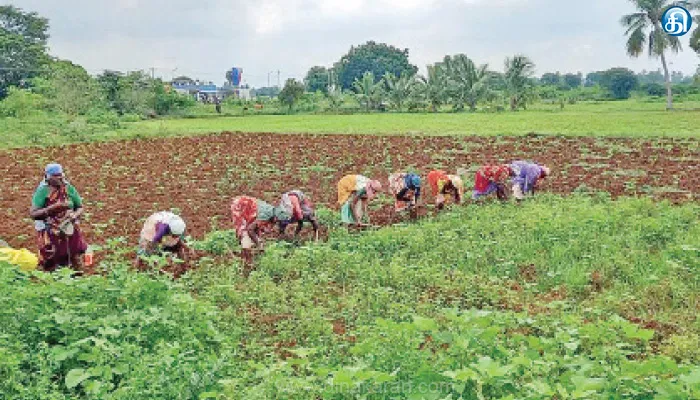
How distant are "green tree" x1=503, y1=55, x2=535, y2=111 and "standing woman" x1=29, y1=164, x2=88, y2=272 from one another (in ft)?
148

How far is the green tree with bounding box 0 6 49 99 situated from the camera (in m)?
51.2

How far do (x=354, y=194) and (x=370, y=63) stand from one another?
8409 cm

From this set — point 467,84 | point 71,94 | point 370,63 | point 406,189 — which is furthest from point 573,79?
point 406,189

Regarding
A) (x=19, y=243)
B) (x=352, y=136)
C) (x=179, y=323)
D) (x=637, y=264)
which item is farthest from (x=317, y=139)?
(x=179, y=323)

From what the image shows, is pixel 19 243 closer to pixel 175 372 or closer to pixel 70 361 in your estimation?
pixel 70 361

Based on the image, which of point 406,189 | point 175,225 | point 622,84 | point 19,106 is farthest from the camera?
point 622,84

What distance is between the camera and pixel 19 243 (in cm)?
970

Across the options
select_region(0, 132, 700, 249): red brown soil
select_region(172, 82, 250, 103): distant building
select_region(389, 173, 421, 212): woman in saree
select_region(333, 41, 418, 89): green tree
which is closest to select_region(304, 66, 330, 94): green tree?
select_region(333, 41, 418, 89): green tree

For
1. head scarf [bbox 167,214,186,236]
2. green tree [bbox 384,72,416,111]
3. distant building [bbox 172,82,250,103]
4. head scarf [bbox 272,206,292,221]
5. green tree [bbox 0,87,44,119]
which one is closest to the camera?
head scarf [bbox 167,214,186,236]

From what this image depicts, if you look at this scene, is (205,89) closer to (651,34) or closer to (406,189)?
(651,34)

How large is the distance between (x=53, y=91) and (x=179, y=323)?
36.6 meters

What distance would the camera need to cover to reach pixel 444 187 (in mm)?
11211

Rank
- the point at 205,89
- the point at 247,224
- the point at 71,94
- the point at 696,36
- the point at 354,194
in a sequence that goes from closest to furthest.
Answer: the point at 247,224 < the point at 354,194 < the point at 71,94 < the point at 696,36 < the point at 205,89

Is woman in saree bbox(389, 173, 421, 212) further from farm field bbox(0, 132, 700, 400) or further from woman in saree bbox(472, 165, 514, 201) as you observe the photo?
woman in saree bbox(472, 165, 514, 201)
